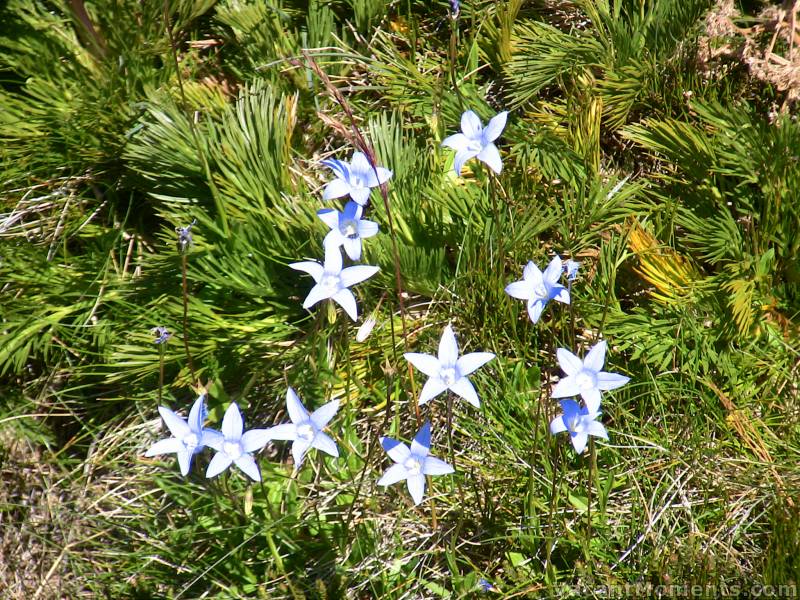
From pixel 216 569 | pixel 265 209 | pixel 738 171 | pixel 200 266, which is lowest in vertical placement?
pixel 216 569

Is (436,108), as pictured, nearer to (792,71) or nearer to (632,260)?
(632,260)

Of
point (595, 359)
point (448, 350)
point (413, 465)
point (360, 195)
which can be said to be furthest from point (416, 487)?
point (360, 195)

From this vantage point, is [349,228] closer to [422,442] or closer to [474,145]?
[474,145]

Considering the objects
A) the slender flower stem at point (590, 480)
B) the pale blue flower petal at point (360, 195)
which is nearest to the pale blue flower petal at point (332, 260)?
the pale blue flower petal at point (360, 195)

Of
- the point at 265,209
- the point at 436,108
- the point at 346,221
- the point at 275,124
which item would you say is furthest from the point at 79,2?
the point at 346,221

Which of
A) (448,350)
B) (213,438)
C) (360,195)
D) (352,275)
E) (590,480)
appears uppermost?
(360,195)

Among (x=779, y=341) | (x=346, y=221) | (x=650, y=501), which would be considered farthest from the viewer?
(x=779, y=341)

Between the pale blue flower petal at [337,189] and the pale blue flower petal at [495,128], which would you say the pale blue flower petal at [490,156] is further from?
the pale blue flower petal at [337,189]
